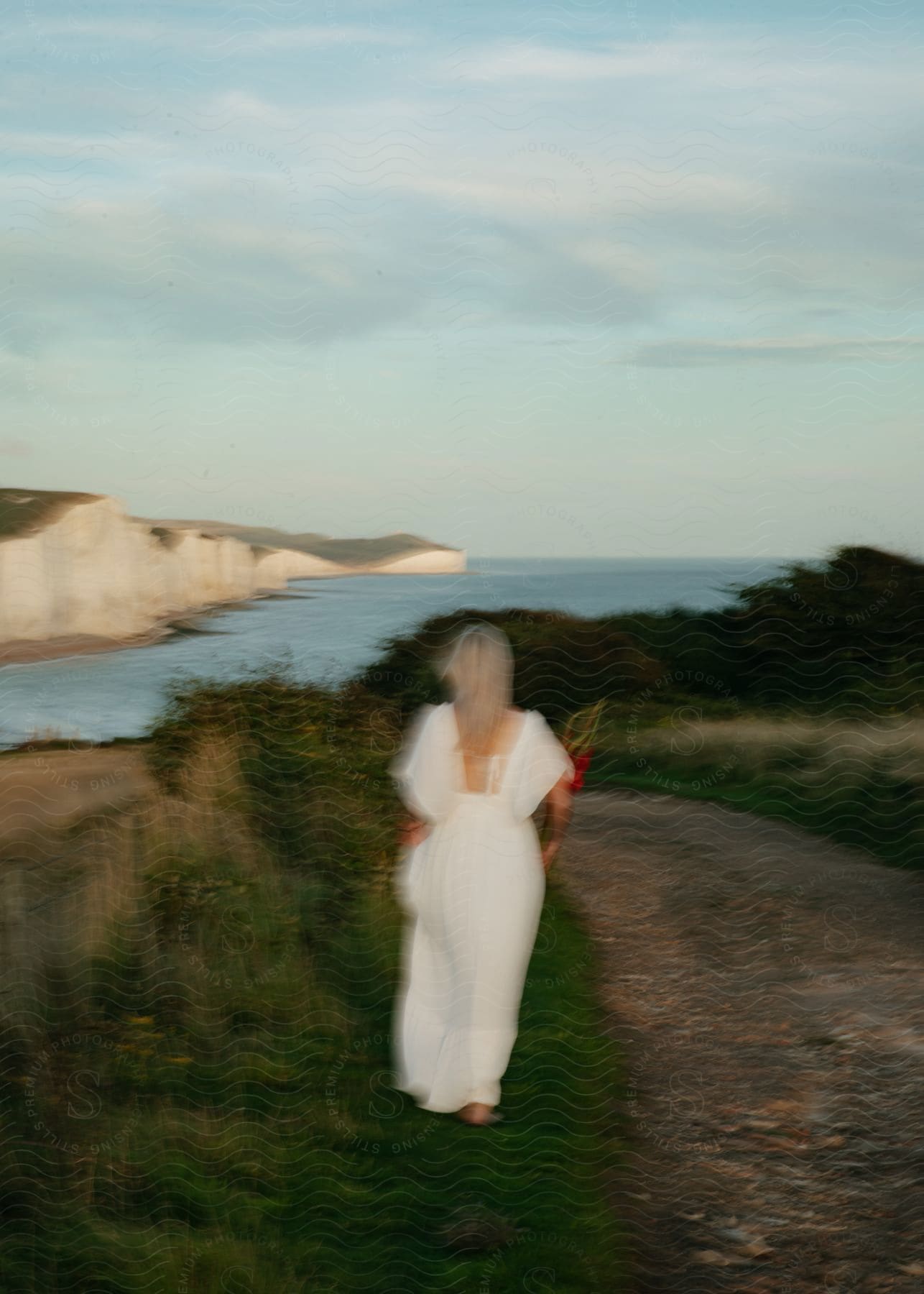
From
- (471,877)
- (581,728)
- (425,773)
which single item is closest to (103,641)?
(425,773)

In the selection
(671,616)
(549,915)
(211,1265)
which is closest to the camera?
(211,1265)

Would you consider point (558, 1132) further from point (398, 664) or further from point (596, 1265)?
point (398, 664)

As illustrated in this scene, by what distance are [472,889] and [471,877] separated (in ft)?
0.17

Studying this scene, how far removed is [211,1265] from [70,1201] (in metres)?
0.58

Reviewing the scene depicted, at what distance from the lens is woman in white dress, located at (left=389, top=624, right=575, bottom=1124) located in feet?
15.4

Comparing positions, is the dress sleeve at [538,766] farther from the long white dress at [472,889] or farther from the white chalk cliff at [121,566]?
the white chalk cliff at [121,566]

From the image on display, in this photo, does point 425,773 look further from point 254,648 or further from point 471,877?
point 254,648

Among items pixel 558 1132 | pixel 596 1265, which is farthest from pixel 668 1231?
pixel 558 1132

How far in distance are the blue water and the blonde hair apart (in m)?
1.35

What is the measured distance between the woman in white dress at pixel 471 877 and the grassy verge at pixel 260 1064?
8.0 inches

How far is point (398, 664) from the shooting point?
8625mm

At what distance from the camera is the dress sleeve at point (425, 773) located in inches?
186

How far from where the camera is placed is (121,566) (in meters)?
6.49

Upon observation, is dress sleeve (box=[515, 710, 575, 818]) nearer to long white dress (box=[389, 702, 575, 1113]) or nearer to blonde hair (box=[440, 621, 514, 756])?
long white dress (box=[389, 702, 575, 1113])
